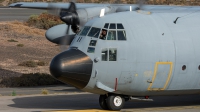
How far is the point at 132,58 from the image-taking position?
17.1m

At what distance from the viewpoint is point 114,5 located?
1026 inches

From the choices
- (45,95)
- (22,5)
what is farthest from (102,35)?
(22,5)

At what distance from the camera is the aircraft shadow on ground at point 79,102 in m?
19.3

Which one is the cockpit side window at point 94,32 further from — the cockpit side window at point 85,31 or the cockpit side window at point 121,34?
the cockpit side window at point 121,34

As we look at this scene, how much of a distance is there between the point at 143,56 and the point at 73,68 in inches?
96.1

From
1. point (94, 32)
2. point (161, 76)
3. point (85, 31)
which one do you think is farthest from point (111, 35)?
point (161, 76)

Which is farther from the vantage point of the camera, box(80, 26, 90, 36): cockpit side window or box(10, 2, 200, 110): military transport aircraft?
box(80, 26, 90, 36): cockpit side window

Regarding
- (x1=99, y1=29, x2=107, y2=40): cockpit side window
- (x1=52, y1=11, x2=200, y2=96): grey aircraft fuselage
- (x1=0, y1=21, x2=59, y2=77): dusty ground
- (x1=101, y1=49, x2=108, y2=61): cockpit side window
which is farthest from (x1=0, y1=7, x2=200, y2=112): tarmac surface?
(x1=0, y1=21, x2=59, y2=77): dusty ground

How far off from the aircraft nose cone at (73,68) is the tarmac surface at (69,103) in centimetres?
116

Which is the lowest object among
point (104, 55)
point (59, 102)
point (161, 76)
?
point (59, 102)

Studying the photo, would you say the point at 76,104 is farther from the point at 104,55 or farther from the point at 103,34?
the point at 103,34

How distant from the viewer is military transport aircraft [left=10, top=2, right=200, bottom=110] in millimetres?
16812

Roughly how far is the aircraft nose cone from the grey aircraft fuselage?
0.14 metres

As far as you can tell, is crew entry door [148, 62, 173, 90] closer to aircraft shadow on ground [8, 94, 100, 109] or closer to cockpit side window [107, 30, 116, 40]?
cockpit side window [107, 30, 116, 40]
